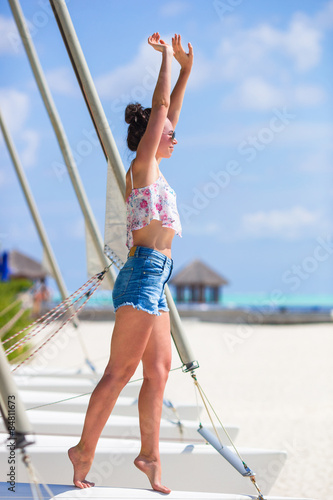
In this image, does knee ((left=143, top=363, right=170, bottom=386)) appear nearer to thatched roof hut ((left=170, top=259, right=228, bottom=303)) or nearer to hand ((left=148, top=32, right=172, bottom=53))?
hand ((left=148, top=32, right=172, bottom=53))

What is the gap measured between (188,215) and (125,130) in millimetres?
6258

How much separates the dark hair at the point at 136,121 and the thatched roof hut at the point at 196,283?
95.4ft

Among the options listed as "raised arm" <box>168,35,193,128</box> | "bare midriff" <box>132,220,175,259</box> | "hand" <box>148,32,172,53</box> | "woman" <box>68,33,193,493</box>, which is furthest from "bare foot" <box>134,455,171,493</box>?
"hand" <box>148,32,172,53</box>

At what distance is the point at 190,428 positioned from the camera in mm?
4023

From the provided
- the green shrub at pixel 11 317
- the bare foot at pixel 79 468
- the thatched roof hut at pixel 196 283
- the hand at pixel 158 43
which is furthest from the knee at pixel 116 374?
the thatched roof hut at pixel 196 283

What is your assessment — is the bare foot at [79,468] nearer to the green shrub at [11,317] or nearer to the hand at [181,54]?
the hand at [181,54]

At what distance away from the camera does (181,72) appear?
117 inches

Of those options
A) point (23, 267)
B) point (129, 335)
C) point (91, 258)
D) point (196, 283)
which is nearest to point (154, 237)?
point (129, 335)

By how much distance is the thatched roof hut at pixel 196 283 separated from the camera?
105ft

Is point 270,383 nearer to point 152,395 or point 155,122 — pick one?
point 152,395

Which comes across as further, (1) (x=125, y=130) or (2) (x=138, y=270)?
(1) (x=125, y=130)

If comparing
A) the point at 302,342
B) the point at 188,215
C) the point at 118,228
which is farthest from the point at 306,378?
the point at 118,228

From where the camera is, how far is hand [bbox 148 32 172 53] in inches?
105

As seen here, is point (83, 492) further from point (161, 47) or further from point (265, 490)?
point (161, 47)
